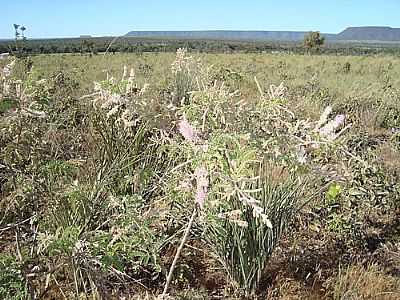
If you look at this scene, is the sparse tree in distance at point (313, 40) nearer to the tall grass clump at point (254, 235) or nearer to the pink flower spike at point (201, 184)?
the tall grass clump at point (254, 235)

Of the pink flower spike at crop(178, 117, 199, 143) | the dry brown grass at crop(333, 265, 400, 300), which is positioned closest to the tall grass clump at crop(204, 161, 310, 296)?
the dry brown grass at crop(333, 265, 400, 300)

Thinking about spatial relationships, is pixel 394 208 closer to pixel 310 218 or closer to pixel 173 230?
pixel 310 218

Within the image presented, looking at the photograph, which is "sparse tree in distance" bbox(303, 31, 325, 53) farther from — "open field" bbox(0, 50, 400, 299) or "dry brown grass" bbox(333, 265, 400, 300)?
"dry brown grass" bbox(333, 265, 400, 300)

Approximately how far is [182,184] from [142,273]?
127cm

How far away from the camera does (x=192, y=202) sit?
2.41 metres

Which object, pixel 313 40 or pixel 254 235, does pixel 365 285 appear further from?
pixel 313 40

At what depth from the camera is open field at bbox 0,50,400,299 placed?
1890 mm

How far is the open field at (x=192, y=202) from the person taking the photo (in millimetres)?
1890

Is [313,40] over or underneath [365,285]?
over

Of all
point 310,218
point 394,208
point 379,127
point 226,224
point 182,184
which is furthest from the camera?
point 379,127

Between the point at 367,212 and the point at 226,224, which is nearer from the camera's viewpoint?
the point at 226,224

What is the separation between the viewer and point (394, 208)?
4.10 metres

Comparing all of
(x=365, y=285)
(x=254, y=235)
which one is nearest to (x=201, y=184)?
(x=254, y=235)

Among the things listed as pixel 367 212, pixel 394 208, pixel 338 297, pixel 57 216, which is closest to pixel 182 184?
pixel 57 216
